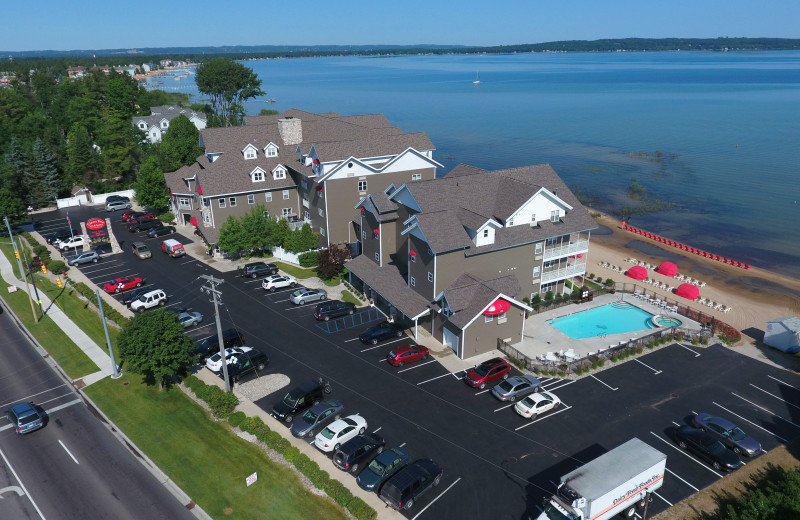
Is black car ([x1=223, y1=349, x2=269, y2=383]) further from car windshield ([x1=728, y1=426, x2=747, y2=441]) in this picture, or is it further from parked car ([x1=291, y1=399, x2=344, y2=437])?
car windshield ([x1=728, y1=426, x2=747, y2=441])

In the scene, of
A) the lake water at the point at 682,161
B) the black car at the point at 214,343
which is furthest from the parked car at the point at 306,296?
the lake water at the point at 682,161

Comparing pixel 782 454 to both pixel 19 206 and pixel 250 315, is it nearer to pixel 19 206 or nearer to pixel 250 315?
pixel 250 315

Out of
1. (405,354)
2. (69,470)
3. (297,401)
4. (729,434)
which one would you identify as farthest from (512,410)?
(69,470)

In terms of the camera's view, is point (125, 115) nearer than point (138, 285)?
No

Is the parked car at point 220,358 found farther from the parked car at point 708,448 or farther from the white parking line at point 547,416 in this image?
the parked car at point 708,448

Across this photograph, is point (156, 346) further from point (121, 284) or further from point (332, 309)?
point (121, 284)

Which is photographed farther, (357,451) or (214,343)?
(214,343)

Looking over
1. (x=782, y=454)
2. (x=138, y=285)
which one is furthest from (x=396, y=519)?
(x=138, y=285)

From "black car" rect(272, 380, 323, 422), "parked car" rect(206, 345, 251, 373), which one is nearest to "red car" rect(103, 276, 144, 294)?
"parked car" rect(206, 345, 251, 373)
